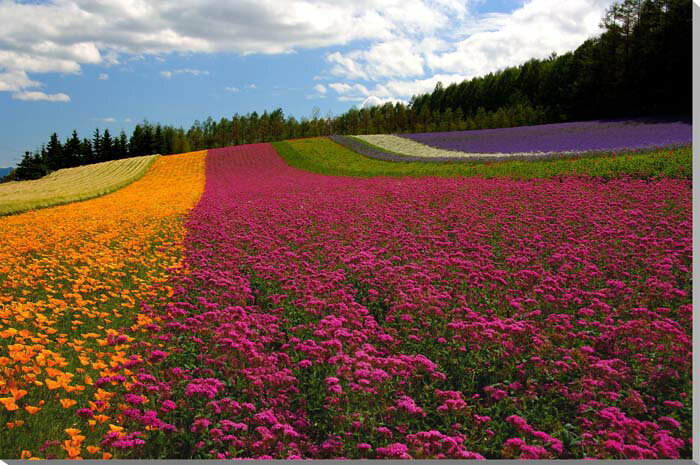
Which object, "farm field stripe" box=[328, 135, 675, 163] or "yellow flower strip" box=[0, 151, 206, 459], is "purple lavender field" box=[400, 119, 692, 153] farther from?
"yellow flower strip" box=[0, 151, 206, 459]

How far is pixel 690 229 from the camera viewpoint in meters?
7.63

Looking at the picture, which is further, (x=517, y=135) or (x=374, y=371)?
(x=517, y=135)

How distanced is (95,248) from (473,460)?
8.62 m

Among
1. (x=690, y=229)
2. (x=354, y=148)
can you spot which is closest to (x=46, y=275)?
(x=690, y=229)

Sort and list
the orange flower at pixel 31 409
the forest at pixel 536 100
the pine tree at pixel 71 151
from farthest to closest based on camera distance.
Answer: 1. the pine tree at pixel 71 151
2. the forest at pixel 536 100
3. the orange flower at pixel 31 409

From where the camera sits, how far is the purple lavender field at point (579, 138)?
19.9 metres

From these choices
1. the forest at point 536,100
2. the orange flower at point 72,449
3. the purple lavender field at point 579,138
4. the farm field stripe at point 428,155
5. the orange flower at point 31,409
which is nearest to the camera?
the orange flower at point 72,449

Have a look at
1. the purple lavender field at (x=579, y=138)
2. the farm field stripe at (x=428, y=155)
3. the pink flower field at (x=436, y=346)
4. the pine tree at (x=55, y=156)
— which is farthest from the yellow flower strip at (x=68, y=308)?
the pine tree at (x=55, y=156)

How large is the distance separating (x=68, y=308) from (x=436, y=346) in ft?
15.6

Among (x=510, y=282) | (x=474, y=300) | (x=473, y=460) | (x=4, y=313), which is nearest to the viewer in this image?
(x=473, y=460)

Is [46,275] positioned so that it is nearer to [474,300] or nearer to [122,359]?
[122,359]

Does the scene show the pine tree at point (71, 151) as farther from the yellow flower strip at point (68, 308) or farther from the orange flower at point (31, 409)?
the orange flower at point (31, 409)

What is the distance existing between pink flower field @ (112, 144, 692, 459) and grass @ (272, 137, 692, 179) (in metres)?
4.03

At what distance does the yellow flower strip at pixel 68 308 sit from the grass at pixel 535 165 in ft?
39.2
